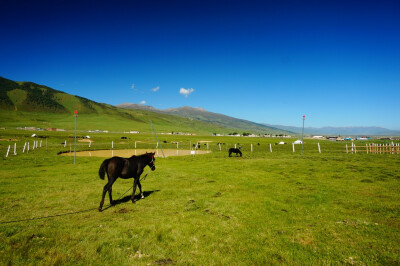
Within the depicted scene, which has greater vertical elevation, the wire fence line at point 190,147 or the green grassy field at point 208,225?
the wire fence line at point 190,147

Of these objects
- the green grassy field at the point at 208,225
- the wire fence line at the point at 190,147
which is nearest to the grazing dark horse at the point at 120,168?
the green grassy field at the point at 208,225

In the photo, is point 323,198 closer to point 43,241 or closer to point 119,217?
point 119,217

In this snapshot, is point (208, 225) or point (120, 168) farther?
point (120, 168)

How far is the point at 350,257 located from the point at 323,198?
6.30 m

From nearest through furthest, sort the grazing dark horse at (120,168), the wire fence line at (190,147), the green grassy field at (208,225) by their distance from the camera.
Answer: the green grassy field at (208,225) < the grazing dark horse at (120,168) < the wire fence line at (190,147)

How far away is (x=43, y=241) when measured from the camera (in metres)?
7.21

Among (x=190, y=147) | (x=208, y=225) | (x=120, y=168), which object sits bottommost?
(x=208, y=225)

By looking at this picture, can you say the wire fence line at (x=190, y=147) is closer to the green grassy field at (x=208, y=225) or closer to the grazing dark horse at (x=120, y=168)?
the green grassy field at (x=208, y=225)

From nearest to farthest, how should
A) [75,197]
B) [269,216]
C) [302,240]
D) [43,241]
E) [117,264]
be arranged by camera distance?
1. [117,264]
2. [43,241]
3. [302,240]
4. [269,216]
5. [75,197]

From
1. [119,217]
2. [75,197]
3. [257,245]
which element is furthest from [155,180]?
[257,245]

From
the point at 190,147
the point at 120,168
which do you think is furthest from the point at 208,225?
the point at 190,147

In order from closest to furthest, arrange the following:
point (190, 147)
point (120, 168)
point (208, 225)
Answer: point (208, 225) < point (120, 168) < point (190, 147)

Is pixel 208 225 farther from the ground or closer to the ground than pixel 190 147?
closer to the ground

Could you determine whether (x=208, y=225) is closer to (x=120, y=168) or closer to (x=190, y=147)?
(x=120, y=168)
